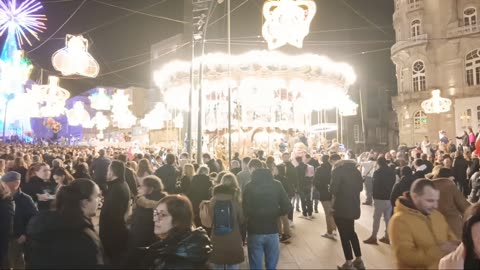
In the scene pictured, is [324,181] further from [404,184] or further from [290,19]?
[290,19]

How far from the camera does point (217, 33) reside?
42000mm

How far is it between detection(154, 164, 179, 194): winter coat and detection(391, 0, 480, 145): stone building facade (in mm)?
27207

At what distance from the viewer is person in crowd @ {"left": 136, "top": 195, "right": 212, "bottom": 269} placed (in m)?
2.59

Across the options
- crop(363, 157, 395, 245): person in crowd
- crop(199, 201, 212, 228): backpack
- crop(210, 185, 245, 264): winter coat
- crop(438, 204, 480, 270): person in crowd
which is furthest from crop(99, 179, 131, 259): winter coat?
crop(363, 157, 395, 245): person in crowd

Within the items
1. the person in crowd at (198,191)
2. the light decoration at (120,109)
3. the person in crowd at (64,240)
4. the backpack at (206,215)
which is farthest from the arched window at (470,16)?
the person in crowd at (64,240)

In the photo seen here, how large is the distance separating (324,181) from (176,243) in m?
7.32

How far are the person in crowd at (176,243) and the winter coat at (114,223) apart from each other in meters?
2.21

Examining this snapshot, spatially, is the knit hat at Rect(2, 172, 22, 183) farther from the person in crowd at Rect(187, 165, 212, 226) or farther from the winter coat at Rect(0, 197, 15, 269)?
the person in crowd at Rect(187, 165, 212, 226)

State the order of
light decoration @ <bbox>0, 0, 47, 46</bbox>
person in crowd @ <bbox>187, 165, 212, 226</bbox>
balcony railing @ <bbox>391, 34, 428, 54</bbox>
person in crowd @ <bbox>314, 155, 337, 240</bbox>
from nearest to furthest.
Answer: person in crowd @ <bbox>187, 165, 212, 226</bbox> < person in crowd @ <bbox>314, 155, 337, 240</bbox> < light decoration @ <bbox>0, 0, 47, 46</bbox> < balcony railing @ <bbox>391, 34, 428, 54</bbox>

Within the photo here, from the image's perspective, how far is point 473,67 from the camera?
102 feet

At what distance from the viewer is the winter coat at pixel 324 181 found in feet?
30.0

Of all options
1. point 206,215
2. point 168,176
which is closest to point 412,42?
point 168,176

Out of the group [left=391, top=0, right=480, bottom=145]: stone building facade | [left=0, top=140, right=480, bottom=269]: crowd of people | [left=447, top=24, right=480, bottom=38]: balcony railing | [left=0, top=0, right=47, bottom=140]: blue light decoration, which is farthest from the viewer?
[left=391, top=0, right=480, bottom=145]: stone building facade

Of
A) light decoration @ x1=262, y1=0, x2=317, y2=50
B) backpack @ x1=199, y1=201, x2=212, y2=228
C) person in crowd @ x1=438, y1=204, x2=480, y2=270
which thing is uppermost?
light decoration @ x1=262, y1=0, x2=317, y2=50
